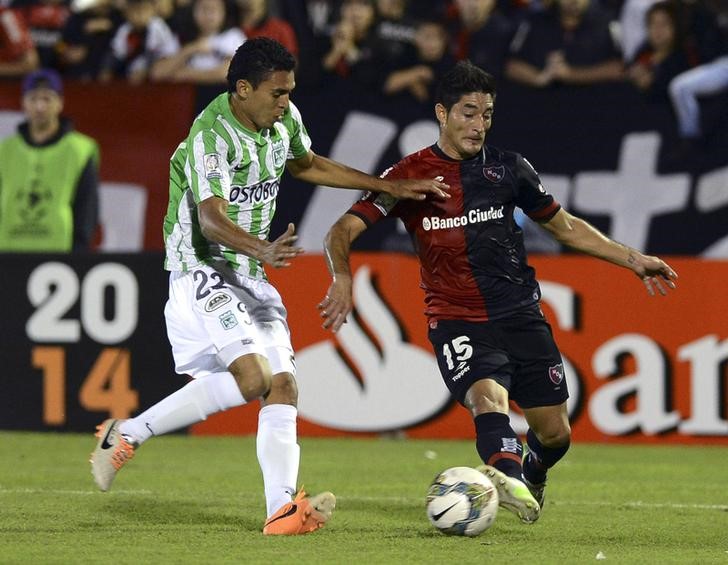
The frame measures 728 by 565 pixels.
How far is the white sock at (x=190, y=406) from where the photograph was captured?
7.41 m

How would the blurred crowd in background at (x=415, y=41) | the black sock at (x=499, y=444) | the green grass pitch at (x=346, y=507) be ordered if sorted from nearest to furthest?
the green grass pitch at (x=346, y=507)
the black sock at (x=499, y=444)
the blurred crowd in background at (x=415, y=41)

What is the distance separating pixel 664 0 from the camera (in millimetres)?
13922

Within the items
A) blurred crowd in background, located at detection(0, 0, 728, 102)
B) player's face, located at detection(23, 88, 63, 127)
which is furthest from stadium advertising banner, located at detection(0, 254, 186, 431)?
blurred crowd in background, located at detection(0, 0, 728, 102)

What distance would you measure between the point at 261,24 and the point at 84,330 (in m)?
3.87

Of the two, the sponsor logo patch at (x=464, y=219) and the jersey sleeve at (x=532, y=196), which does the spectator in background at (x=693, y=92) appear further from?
the sponsor logo patch at (x=464, y=219)

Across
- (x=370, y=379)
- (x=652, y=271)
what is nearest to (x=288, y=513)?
(x=652, y=271)

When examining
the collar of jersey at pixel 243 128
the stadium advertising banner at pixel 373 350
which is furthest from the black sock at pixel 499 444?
the stadium advertising banner at pixel 373 350

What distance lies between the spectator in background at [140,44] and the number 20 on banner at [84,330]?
133 inches

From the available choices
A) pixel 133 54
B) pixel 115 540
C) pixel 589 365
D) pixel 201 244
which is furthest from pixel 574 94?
pixel 115 540

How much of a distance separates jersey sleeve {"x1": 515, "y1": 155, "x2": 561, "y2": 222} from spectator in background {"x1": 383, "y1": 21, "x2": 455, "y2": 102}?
6.27 m

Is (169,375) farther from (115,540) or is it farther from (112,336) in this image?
(115,540)

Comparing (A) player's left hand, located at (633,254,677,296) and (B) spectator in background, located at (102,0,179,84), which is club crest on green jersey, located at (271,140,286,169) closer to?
(A) player's left hand, located at (633,254,677,296)

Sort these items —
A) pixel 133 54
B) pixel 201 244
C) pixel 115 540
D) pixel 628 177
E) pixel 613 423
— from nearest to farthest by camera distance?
pixel 115 540, pixel 201 244, pixel 613 423, pixel 628 177, pixel 133 54

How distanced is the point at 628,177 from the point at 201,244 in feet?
22.6
